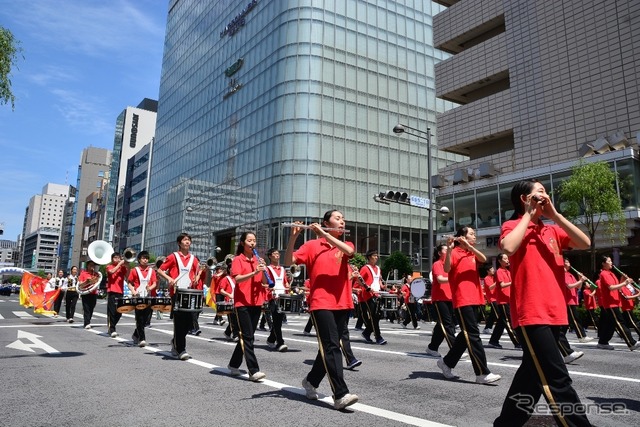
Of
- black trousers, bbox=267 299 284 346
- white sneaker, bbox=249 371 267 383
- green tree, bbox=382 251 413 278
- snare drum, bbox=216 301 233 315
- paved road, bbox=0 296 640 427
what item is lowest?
paved road, bbox=0 296 640 427

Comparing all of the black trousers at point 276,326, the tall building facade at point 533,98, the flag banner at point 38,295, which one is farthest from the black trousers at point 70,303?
the tall building facade at point 533,98

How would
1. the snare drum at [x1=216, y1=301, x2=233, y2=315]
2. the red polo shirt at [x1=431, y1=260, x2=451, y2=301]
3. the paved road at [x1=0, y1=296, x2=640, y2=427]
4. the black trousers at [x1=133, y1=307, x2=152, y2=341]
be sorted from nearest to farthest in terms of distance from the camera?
the paved road at [x1=0, y1=296, x2=640, y2=427] < the red polo shirt at [x1=431, y1=260, x2=451, y2=301] < the snare drum at [x1=216, y1=301, x2=233, y2=315] < the black trousers at [x1=133, y1=307, x2=152, y2=341]

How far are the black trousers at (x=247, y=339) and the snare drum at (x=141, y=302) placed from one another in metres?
3.48

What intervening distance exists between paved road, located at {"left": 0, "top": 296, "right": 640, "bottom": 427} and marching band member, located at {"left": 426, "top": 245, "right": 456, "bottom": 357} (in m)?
0.43

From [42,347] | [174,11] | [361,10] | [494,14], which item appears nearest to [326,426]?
[42,347]

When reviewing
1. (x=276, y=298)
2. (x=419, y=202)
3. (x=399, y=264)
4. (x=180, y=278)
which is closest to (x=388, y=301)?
(x=276, y=298)

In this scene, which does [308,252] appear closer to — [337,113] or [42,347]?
[42,347]

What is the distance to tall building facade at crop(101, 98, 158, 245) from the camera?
11469 centimetres

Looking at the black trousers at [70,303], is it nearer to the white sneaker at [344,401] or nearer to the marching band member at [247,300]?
the marching band member at [247,300]

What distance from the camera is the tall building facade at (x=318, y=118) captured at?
48.9 meters

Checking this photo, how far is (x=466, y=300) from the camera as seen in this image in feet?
21.8

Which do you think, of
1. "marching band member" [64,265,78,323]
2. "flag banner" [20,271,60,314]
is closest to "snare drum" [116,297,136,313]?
"marching band member" [64,265,78,323]

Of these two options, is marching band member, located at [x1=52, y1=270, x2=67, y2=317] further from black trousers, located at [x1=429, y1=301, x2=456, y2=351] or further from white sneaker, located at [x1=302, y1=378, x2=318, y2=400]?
white sneaker, located at [x1=302, y1=378, x2=318, y2=400]

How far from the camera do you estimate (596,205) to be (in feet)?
66.8
